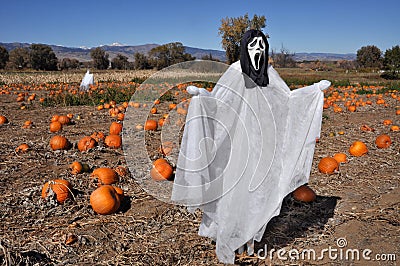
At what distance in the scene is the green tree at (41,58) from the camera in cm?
6525

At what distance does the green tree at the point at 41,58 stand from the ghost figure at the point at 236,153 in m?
69.0

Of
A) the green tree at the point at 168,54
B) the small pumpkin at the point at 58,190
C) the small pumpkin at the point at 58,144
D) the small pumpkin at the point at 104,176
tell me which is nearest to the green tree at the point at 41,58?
the green tree at the point at 168,54

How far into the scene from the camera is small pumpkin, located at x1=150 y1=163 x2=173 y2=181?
542cm

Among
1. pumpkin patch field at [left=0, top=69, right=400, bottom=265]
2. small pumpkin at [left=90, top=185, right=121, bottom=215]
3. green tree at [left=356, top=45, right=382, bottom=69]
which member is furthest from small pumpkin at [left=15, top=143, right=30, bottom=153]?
green tree at [left=356, top=45, right=382, bottom=69]

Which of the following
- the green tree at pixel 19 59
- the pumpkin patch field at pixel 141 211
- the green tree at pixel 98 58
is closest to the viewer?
the pumpkin patch field at pixel 141 211

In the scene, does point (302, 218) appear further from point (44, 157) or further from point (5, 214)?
point (44, 157)

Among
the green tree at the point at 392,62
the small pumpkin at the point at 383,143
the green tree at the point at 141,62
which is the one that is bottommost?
the small pumpkin at the point at 383,143

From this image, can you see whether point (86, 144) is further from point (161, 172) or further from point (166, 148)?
point (161, 172)

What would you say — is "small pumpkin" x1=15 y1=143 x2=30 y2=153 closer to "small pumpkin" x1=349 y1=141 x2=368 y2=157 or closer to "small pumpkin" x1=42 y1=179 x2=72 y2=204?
"small pumpkin" x1=42 y1=179 x2=72 y2=204

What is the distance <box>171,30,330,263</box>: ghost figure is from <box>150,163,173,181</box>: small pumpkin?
213 cm

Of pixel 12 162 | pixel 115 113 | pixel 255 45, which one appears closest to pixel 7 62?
pixel 115 113

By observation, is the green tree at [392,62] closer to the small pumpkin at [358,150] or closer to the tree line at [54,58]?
the tree line at [54,58]

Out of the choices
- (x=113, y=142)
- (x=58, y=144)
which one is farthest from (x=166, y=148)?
(x=58, y=144)

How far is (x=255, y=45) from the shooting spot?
315cm
